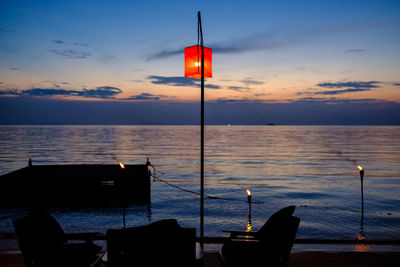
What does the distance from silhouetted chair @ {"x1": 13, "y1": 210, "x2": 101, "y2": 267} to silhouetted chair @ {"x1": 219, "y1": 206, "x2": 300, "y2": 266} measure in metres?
1.72

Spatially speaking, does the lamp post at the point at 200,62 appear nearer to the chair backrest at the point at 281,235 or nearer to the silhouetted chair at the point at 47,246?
the chair backrest at the point at 281,235

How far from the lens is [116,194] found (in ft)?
42.5

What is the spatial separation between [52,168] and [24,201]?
428cm

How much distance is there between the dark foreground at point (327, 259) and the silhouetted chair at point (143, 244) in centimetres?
217

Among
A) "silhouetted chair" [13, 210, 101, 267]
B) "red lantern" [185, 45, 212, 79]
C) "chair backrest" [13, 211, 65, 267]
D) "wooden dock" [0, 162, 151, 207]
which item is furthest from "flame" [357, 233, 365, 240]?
"wooden dock" [0, 162, 151, 207]

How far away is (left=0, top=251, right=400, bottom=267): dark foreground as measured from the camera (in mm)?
4531

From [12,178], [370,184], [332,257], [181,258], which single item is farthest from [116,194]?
[370,184]

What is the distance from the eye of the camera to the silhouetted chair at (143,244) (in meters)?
2.53

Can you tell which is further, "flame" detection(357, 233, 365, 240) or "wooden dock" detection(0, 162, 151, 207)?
"wooden dock" detection(0, 162, 151, 207)

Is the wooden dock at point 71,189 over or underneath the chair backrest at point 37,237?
underneath

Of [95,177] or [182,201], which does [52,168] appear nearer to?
[95,177]

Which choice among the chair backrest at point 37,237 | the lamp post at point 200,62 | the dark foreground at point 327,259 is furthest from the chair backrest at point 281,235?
the chair backrest at point 37,237

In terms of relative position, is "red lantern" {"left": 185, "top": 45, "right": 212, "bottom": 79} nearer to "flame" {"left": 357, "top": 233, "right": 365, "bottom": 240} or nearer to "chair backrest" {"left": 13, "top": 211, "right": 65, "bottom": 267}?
"chair backrest" {"left": 13, "top": 211, "right": 65, "bottom": 267}

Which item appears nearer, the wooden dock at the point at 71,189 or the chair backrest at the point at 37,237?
the chair backrest at the point at 37,237
